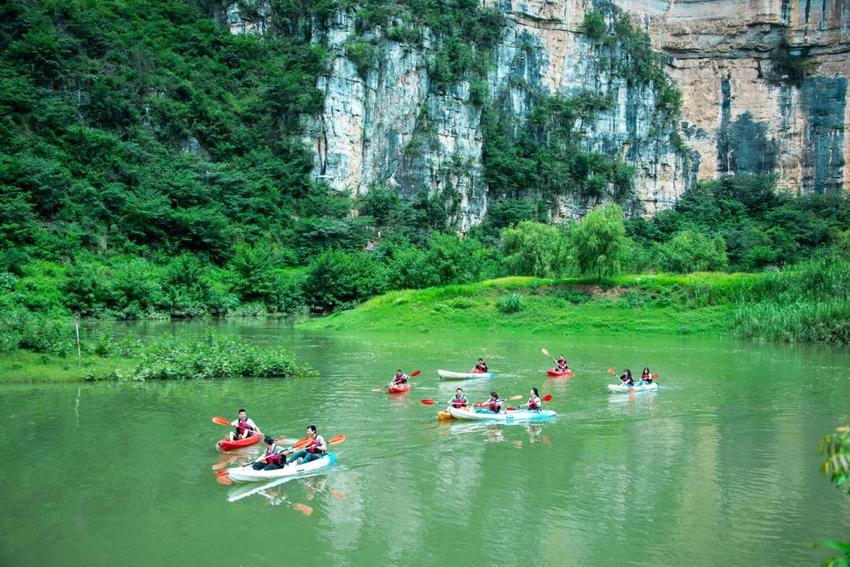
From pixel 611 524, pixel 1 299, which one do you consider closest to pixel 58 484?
pixel 611 524

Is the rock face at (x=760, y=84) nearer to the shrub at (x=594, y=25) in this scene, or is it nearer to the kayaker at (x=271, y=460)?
the shrub at (x=594, y=25)

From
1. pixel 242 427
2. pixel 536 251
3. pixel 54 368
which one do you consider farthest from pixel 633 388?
pixel 536 251

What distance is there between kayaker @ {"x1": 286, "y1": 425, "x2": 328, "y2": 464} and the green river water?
47 cm

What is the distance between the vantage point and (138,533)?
11703mm

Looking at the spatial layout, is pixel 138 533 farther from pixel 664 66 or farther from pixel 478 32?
pixel 664 66

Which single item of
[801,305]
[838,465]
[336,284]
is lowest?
[801,305]

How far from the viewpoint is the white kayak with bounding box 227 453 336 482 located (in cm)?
1433

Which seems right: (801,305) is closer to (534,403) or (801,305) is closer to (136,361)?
(534,403)

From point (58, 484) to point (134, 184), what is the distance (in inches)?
2351

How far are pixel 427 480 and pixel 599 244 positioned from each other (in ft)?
127

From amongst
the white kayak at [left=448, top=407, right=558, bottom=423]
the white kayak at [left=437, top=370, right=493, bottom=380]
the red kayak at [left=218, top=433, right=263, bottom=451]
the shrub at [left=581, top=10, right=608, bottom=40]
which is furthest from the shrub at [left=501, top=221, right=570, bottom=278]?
the shrub at [left=581, top=10, right=608, bottom=40]

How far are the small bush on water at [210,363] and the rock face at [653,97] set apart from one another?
188 ft

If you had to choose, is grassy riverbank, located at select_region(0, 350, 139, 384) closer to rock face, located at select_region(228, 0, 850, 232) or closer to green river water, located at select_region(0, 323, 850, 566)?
green river water, located at select_region(0, 323, 850, 566)

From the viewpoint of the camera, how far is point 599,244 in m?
50.9
